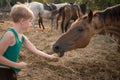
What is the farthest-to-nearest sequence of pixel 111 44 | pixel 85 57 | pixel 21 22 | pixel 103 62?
pixel 111 44 < pixel 85 57 < pixel 103 62 < pixel 21 22

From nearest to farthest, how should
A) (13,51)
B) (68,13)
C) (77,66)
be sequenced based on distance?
(13,51) → (77,66) → (68,13)

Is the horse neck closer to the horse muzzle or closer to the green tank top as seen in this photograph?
the horse muzzle

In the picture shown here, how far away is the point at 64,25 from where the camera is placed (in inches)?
450

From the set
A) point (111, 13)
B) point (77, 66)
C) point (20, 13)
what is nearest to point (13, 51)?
point (20, 13)

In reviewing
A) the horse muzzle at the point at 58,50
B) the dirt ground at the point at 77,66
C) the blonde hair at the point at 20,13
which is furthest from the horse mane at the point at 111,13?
the blonde hair at the point at 20,13

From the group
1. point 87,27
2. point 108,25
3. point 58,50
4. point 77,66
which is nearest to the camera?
point 58,50

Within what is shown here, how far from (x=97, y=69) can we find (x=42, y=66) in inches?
47.0

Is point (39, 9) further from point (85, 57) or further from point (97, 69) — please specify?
point (97, 69)

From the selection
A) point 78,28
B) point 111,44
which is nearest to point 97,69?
→ point 78,28

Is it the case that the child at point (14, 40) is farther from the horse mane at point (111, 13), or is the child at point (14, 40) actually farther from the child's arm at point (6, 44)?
the horse mane at point (111, 13)

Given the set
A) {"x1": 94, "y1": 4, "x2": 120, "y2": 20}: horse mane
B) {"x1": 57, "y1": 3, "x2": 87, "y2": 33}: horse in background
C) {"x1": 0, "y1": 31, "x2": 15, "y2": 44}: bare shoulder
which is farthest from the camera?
{"x1": 57, "y1": 3, "x2": 87, "y2": 33}: horse in background

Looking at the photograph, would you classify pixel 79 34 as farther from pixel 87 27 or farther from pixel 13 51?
pixel 13 51

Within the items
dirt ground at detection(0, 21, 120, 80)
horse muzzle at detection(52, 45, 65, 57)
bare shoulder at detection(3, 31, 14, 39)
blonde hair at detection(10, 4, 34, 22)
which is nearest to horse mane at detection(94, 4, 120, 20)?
horse muzzle at detection(52, 45, 65, 57)

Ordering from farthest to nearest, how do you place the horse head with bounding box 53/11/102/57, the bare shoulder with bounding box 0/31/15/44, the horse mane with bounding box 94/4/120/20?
the horse mane with bounding box 94/4/120/20 < the horse head with bounding box 53/11/102/57 < the bare shoulder with bounding box 0/31/15/44
